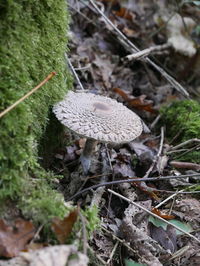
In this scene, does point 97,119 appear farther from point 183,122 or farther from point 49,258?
point 183,122

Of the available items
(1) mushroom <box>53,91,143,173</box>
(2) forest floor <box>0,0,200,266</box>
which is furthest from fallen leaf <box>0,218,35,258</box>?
(1) mushroom <box>53,91,143,173</box>

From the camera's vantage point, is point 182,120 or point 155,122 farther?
point 155,122

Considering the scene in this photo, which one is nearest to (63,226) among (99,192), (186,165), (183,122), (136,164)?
(99,192)

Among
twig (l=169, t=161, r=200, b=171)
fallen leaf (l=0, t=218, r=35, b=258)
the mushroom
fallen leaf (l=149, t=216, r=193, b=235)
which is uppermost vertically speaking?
the mushroom

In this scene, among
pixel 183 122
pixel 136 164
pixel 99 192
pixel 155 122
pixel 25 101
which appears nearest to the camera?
pixel 25 101

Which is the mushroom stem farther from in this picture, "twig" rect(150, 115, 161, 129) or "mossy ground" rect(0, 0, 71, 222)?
"twig" rect(150, 115, 161, 129)

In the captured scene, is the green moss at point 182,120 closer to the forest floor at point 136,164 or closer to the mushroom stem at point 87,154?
the forest floor at point 136,164
